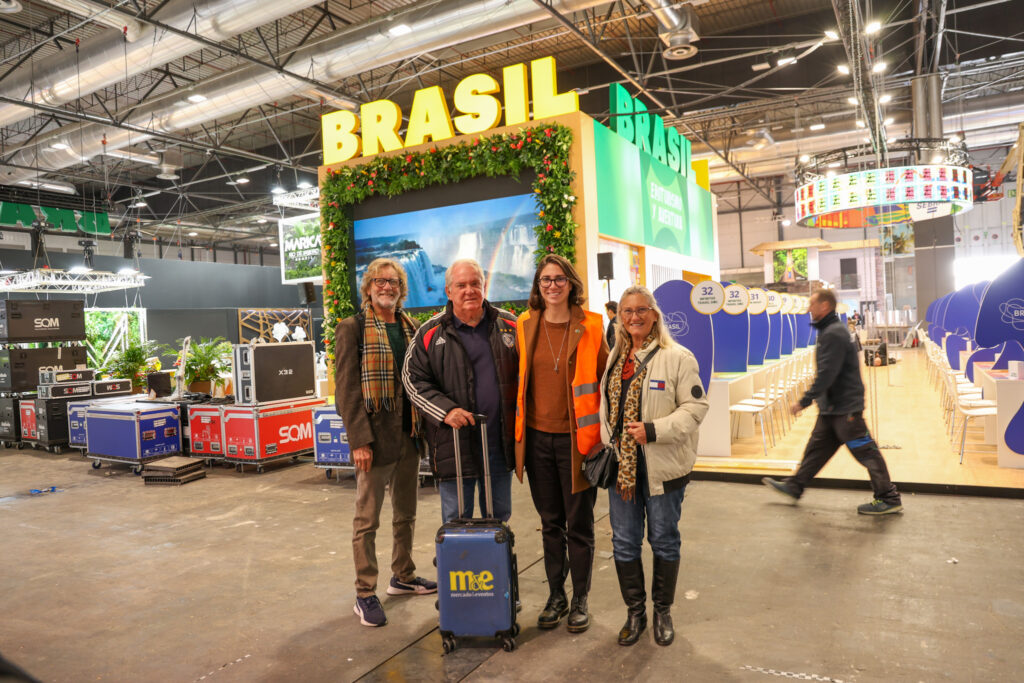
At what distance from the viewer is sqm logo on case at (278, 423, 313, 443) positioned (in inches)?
282

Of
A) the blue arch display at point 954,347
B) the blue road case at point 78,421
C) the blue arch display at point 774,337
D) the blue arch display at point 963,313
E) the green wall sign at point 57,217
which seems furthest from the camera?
the green wall sign at point 57,217

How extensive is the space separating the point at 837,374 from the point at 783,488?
916 millimetres

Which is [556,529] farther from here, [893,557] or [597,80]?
[597,80]

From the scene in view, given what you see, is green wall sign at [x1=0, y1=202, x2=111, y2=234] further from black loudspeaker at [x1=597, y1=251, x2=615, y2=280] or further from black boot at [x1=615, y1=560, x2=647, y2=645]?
black boot at [x1=615, y1=560, x2=647, y2=645]

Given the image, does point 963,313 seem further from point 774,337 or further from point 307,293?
point 307,293

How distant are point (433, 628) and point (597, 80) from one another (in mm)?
12262

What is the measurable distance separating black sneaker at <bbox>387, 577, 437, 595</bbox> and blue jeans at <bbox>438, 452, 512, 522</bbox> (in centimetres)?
62

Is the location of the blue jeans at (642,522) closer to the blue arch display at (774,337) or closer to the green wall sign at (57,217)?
the blue arch display at (774,337)

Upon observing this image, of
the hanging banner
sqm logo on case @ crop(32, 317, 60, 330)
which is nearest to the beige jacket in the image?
the hanging banner

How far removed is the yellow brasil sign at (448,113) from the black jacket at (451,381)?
546 centimetres

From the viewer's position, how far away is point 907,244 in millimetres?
19781

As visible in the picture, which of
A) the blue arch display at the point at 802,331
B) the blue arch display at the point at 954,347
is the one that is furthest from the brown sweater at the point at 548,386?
the blue arch display at the point at 802,331

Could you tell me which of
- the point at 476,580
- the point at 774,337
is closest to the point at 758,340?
the point at 774,337

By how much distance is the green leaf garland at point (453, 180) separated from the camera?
7.52 m
